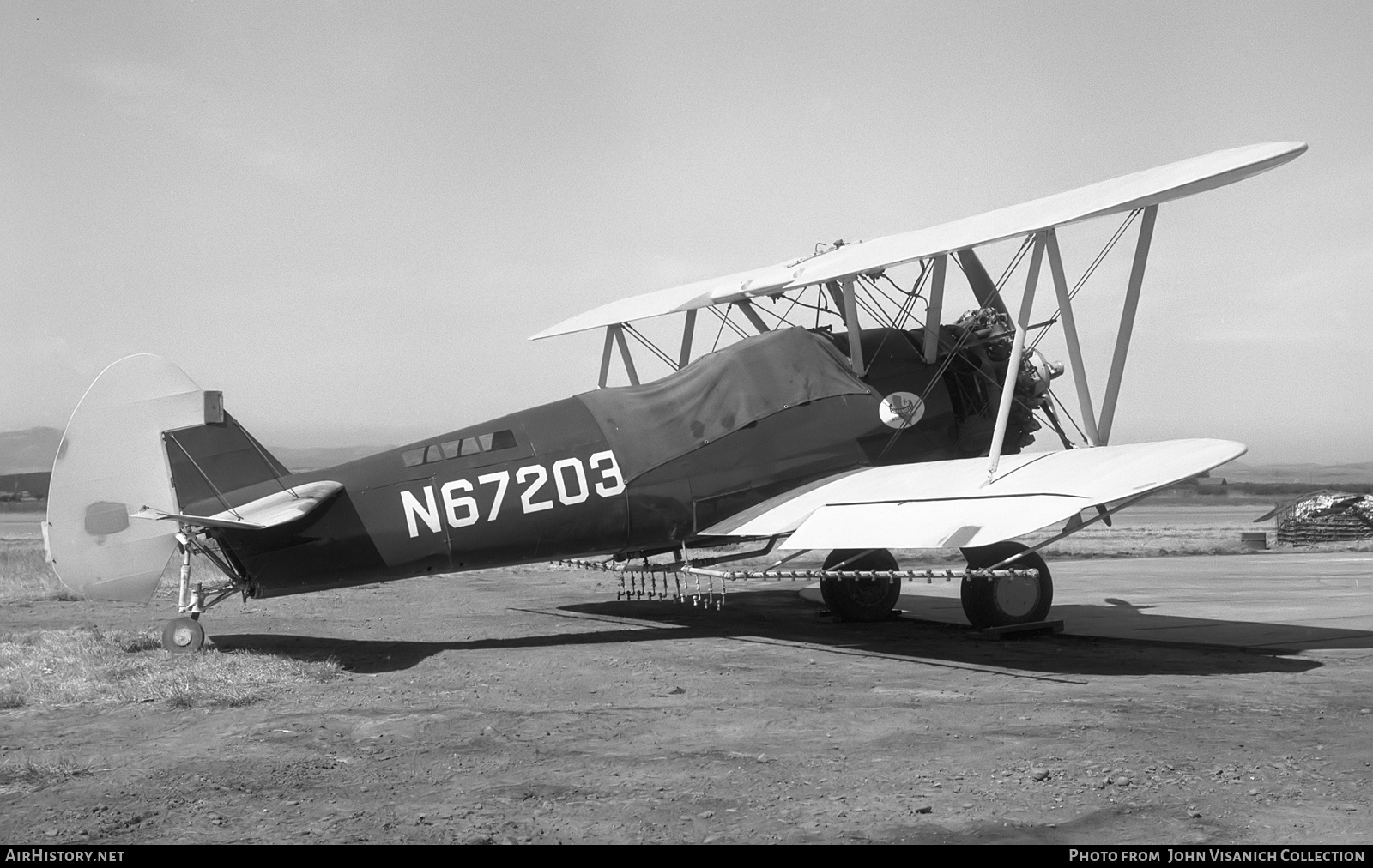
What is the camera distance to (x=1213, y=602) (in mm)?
12883

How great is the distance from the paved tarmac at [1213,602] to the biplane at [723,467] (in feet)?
4.83

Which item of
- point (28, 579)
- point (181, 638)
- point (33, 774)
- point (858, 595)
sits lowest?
point (858, 595)

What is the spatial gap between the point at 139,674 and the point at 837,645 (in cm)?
567

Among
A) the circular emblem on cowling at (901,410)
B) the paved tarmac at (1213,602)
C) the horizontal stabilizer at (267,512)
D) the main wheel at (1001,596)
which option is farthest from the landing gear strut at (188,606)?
the paved tarmac at (1213,602)

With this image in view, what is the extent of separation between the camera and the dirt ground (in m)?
4.39

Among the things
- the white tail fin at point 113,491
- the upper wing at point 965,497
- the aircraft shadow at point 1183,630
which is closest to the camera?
the upper wing at point 965,497

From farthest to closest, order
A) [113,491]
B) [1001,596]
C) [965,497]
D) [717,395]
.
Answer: [717,395]
[1001,596]
[965,497]
[113,491]

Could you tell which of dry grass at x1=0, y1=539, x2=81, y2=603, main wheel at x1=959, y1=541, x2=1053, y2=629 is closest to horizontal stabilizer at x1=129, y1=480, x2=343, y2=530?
dry grass at x1=0, y1=539, x2=81, y2=603

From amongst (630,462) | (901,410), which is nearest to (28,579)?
(630,462)

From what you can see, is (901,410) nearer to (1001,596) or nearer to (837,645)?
(1001,596)

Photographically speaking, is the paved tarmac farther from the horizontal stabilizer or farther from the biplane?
the horizontal stabilizer

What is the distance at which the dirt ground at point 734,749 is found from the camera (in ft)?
14.4

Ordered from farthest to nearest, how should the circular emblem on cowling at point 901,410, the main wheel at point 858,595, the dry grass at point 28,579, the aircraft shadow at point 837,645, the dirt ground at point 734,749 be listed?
the dry grass at point 28,579 < the main wheel at point 858,595 < the circular emblem on cowling at point 901,410 < the aircraft shadow at point 837,645 < the dirt ground at point 734,749

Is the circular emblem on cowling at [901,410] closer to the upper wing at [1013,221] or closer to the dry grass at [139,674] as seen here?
the upper wing at [1013,221]
